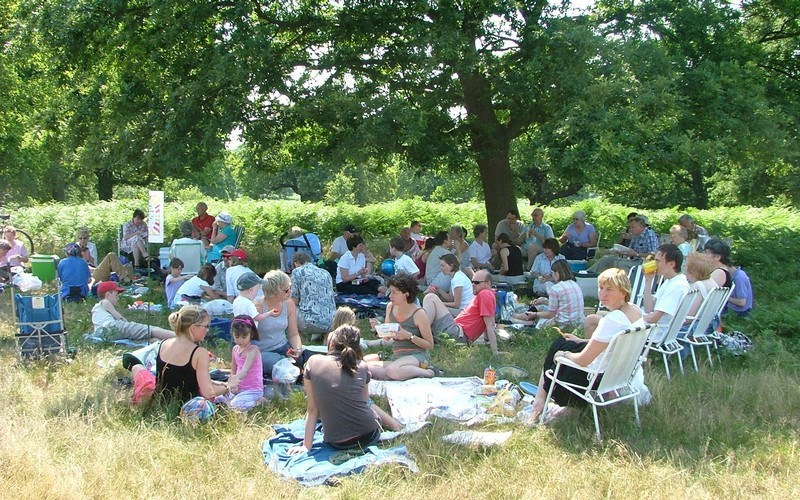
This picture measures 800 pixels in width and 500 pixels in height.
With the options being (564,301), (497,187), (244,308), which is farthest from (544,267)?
(244,308)

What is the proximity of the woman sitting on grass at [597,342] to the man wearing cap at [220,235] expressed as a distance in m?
8.21

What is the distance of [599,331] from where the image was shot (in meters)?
5.36

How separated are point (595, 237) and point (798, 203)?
21495 mm

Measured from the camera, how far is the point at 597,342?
17.5 feet

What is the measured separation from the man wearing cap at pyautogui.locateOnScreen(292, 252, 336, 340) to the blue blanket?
3.11m

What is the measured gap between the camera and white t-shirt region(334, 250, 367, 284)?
11.2 meters

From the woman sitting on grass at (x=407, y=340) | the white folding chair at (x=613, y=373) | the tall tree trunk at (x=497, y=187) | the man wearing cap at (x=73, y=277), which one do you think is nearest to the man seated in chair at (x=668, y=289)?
the white folding chair at (x=613, y=373)

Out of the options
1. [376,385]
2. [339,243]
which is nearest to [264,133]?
[339,243]

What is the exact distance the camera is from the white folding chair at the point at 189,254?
12438mm

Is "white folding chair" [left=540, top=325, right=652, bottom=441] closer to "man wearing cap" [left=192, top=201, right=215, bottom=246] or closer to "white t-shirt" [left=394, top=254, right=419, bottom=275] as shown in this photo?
"white t-shirt" [left=394, top=254, right=419, bottom=275]

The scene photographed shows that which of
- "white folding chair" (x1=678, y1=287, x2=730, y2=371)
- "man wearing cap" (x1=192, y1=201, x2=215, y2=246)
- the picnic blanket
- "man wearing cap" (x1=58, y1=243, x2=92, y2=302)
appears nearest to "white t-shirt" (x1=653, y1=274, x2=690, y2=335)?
"white folding chair" (x1=678, y1=287, x2=730, y2=371)

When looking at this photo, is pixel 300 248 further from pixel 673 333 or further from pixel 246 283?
pixel 673 333

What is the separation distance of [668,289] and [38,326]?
239 inches

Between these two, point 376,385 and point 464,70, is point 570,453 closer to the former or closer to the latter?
point 376,385
